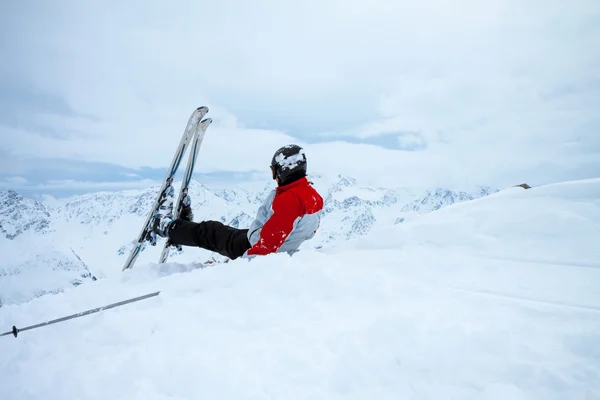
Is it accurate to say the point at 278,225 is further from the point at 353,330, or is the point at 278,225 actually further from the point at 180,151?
the point at 180,151

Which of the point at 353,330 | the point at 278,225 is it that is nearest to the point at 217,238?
the point at 278,225

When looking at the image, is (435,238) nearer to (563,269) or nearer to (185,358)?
(563,269)

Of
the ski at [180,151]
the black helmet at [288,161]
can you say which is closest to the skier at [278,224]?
the black helmet at [288,161]

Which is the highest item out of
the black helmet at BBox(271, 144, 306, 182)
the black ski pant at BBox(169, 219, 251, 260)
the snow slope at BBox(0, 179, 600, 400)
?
the black helmet at BBox(271, 144, 306, 182)

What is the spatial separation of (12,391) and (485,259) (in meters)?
4.24

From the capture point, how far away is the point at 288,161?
14.5 ft

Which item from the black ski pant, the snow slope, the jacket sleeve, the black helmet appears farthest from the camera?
the black ski pant

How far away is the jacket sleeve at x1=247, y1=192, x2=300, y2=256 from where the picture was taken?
13.5 ft

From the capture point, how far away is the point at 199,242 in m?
5.16

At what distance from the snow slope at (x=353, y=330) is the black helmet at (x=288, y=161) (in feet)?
4.16

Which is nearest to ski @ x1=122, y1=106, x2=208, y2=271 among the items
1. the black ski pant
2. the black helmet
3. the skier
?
the skier

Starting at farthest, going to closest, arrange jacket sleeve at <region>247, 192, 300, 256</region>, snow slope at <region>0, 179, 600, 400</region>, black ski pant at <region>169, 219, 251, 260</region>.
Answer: black ski pant at <region>169, 219, 251, 260</region>, jacket sleeve at <region>247, 192, 300, 256</region>, snow slope at <region>0, 179, 600, 400</region>

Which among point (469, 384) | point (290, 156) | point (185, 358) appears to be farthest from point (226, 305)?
point (290, 156)

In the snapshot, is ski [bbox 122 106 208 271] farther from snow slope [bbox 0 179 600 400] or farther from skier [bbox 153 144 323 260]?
snow slope [bbox 0 179 600 400]
